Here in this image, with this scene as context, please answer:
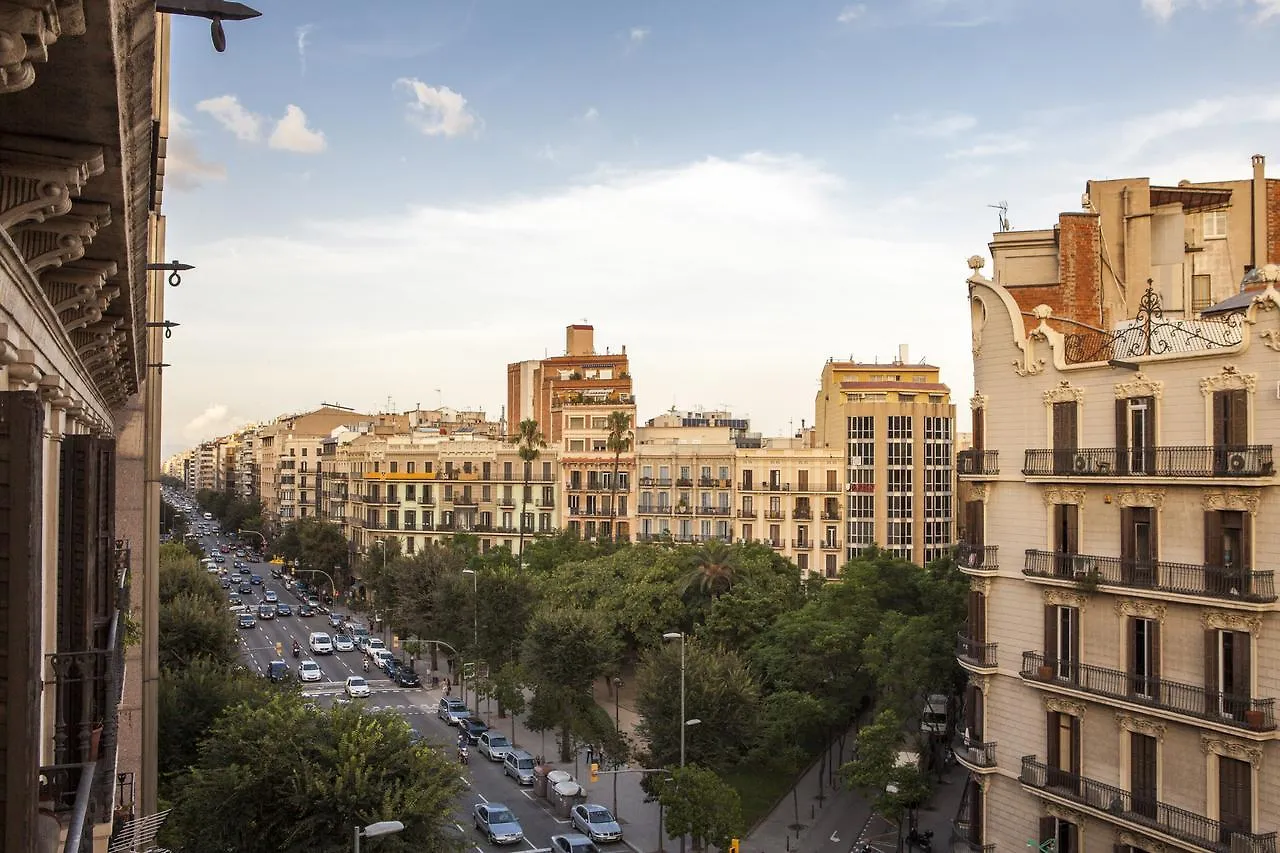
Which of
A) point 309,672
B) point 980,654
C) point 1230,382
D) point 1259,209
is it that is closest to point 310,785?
point 980,654

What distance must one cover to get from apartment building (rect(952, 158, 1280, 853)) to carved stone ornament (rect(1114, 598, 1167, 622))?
0.14 feet

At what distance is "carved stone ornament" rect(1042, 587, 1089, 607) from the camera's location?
26609mm

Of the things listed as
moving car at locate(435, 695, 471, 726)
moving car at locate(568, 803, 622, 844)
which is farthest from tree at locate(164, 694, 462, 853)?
moving car at locate(435, 695, 471, 726)

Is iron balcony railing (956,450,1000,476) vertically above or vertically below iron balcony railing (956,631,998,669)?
above

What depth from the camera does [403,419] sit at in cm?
12938

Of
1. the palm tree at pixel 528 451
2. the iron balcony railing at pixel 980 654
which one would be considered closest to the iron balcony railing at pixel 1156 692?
the iron balcony railing at pixel 980 654

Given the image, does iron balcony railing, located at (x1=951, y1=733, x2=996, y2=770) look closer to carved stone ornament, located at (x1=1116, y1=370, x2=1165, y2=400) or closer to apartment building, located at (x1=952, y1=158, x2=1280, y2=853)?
apartment building, located at (x1=952, y1=158, x2=1280, y2=853)

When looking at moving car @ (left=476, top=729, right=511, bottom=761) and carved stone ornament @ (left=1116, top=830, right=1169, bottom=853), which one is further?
moving car @ (left=476, top=729, right=511, bottom=761)

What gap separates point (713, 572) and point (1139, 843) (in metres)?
29.6

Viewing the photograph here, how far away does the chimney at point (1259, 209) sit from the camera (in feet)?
103

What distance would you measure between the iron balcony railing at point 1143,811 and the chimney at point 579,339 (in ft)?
295

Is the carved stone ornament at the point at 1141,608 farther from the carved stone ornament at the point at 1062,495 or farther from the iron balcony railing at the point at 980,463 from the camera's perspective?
the iron balcony railing at the point at 980,463

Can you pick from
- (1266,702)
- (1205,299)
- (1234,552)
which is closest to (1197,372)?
(1234,552)

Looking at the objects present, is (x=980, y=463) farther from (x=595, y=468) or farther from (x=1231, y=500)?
(x=595, y=468)
